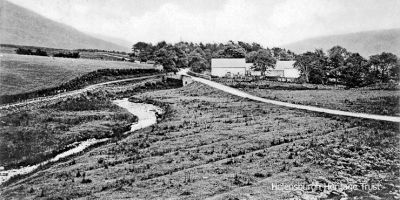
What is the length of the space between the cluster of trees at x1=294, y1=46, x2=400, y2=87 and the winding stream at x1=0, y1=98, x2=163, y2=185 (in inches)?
1991

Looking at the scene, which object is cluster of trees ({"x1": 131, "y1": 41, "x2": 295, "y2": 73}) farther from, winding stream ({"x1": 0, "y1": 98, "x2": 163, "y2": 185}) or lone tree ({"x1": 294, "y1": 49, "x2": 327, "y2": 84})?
winding stream ({"x1": 0, "y1": 98, "x2": 163, "y2": 185})

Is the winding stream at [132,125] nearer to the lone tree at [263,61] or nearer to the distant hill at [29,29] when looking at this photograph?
the lone tree at [263,61]

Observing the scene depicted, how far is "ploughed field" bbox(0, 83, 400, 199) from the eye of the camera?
1883cm

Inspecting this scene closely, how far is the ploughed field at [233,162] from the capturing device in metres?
18.8

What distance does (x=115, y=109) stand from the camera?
163 ft

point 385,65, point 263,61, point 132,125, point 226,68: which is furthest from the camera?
point 226,68

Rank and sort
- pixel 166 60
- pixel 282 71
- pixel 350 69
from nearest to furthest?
pixel 350 69 < pixel 166 60 < pixel 282 71

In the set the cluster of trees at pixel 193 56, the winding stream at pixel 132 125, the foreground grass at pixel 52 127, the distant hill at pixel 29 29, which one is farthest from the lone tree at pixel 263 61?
the distant hill at pixel 29 29

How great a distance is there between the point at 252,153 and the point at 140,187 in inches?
355

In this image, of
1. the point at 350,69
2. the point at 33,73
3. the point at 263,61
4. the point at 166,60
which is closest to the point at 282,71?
the point at 263,61

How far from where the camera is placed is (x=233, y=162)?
2319 cm

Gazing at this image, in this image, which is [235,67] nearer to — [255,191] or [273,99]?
[273,99]

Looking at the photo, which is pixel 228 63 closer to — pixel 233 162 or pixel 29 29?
pixel 233 162

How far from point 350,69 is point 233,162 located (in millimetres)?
70547
